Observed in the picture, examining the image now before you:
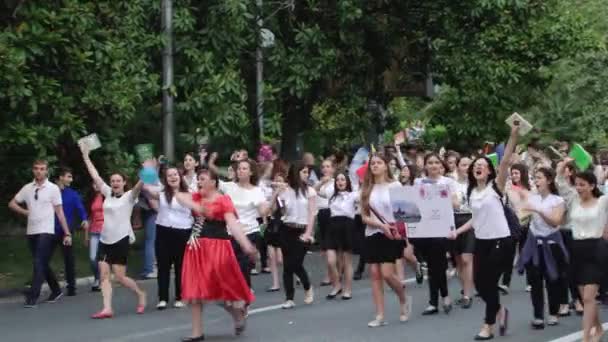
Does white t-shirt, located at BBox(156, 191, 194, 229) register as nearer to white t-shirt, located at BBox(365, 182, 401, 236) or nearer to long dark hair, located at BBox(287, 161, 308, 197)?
long dark hair, located at BBox(287, 161, 308, 197)

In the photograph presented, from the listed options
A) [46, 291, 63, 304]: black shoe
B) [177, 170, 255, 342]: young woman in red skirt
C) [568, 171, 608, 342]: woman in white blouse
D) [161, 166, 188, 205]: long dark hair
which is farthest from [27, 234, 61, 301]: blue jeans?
[568, 171, 608, 342]: woman in white blouse

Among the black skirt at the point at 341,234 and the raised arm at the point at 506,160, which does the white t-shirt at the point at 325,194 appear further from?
the raised arm at the point at 506,160

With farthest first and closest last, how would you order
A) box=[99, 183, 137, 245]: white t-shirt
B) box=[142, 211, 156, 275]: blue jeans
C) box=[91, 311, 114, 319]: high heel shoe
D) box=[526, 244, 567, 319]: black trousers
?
box=[142, 211, 156, 275]: blue jeans
box=[99, 183, 137, 245]: white t-shirt
box=[91, 311, 114, 319]: high heel shoe
box=[526, 244, 567, 319]: black trousers

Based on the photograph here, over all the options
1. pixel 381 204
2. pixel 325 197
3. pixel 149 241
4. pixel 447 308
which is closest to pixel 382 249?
pixel 381 204

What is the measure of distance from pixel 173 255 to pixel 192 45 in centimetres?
612

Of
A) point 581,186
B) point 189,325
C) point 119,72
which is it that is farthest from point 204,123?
point 581,186

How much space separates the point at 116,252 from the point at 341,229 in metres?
3.12

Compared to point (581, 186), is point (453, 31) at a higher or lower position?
higher

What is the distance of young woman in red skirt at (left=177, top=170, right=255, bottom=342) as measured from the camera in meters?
11.6

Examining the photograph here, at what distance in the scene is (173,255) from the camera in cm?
1478

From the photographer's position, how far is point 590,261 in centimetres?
1091

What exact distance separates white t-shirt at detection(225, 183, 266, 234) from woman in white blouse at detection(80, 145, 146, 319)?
104 cm

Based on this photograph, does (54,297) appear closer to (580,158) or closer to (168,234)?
(168,234)

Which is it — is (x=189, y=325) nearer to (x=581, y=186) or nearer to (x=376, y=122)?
(x=581, y=186)
